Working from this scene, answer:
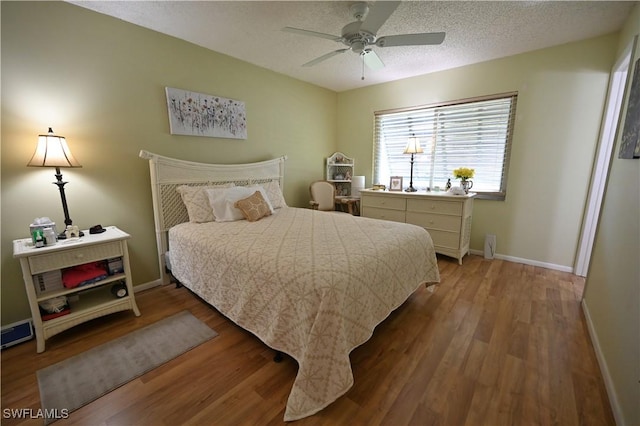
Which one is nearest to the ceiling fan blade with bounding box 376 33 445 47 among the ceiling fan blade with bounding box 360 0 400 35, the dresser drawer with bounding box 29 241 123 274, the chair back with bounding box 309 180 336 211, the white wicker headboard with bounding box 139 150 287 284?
the ceiling fan blade with bounding box 360 0 400 35

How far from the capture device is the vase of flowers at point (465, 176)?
132 inches

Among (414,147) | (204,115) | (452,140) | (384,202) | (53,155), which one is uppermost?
(204,115)

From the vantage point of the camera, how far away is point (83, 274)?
1.98 metres

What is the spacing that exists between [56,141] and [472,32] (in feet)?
12.1

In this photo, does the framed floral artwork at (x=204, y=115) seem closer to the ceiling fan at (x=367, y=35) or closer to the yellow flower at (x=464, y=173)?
the ceiling fan at (x=367, y=35)

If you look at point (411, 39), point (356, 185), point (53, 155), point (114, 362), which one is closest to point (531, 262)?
point (356, 185)

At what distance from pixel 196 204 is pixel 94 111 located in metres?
1.13

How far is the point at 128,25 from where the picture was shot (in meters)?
2.37

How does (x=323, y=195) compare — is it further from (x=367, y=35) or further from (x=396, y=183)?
(x=367, y=35)

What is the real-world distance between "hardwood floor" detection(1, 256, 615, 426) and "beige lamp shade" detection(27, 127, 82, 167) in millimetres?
1282

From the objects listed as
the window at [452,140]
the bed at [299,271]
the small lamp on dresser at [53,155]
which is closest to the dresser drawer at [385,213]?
the window at [452,140]

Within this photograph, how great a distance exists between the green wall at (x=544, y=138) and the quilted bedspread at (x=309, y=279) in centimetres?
175

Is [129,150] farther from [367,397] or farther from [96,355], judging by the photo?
[367,397]

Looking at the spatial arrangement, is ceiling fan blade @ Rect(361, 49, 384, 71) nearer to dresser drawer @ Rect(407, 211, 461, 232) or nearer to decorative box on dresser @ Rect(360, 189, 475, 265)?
decorative box on dresser @ Rect(360, 189, 475, 265)
